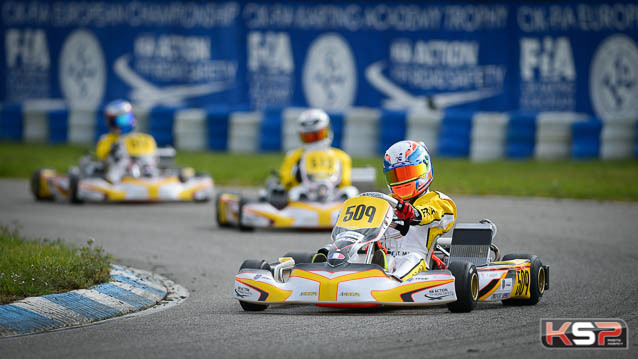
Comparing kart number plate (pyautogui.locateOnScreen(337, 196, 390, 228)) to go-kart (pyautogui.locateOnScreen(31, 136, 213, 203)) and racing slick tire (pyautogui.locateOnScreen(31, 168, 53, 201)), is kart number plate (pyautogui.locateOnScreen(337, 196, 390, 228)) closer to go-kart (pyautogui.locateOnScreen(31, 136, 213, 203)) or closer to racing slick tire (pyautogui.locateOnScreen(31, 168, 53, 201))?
go-kart (pyautogui.locateOnScreen(31, 136, 213, 203))

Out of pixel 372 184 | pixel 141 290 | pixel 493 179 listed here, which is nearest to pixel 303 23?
pixel 493 179

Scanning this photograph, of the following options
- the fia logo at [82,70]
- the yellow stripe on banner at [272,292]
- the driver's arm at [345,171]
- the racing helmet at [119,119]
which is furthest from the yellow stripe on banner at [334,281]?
the fia logo at [82,70]

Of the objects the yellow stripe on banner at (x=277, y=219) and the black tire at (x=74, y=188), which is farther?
the black tire at (x=74, y=188)

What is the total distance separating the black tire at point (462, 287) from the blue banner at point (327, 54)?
47.8ft

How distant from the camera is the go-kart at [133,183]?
1545 cm

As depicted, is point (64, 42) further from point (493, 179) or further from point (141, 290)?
point (141, 290)

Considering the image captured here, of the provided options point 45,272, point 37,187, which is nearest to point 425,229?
point 45,272

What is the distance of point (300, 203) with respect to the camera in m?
12.5

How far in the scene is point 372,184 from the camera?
44.4ft

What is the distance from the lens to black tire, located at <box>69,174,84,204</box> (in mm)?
15594

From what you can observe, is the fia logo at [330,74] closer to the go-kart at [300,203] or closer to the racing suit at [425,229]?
the go-kart at [300,203]

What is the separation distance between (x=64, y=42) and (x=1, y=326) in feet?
62.4

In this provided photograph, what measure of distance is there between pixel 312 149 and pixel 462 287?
6397mm

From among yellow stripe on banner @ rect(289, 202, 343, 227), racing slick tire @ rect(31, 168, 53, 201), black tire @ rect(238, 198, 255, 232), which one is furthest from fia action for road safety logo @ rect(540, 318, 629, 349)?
racing slick tire @ rect(31, 168, 53, 201)
